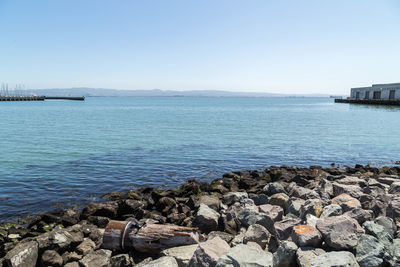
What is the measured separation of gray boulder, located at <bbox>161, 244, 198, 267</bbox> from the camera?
6449 mm

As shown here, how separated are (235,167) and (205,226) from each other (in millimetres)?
11002

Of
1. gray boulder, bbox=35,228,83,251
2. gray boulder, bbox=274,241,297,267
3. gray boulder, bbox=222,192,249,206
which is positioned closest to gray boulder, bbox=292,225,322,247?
gray boulder, bbox=274,241,297,267

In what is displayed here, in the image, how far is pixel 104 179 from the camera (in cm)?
1608

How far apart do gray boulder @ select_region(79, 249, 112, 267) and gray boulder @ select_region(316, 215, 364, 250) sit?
4.93 m

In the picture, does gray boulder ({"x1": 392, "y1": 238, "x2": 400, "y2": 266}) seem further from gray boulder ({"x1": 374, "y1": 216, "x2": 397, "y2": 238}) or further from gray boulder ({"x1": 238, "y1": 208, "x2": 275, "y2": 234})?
gray boulder ({"x1": 238, "y1": 208, "x2": 275, "y2": 234})

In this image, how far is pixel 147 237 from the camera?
726cm

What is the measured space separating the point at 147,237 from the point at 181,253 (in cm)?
104

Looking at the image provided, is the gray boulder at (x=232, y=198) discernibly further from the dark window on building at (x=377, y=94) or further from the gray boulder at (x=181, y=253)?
the dark window on building at (x=377, y=94)

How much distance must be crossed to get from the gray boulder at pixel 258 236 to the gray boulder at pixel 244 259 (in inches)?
48.9

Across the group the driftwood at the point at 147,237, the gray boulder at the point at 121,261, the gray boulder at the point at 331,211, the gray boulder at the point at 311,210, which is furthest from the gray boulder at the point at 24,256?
the gray boulder at the point at 331,211

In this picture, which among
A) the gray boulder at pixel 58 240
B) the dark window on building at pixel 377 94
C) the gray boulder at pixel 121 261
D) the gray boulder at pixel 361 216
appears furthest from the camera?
the dark window on building at pixel 377 94

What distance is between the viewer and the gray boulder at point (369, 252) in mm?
5742

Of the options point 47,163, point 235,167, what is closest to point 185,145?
point 235,167

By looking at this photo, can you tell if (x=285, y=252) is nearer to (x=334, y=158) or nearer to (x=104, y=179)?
(x=104, y=179)
